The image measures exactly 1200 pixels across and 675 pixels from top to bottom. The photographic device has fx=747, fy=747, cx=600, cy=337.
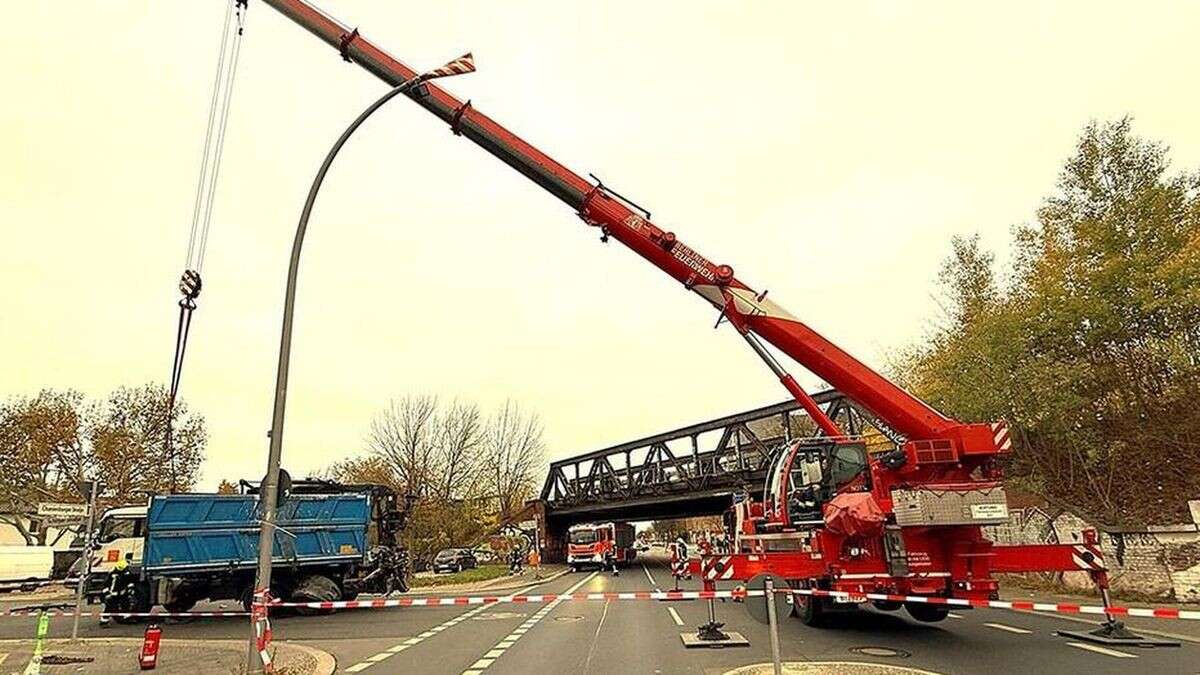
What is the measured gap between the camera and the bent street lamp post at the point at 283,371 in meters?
9.05

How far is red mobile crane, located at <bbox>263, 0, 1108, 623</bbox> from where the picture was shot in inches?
424

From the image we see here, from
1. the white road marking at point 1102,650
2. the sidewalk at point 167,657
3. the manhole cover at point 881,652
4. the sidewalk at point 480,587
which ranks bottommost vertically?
the sidewalk at point 480,587

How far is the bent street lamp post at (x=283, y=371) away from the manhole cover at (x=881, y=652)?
7829 mm

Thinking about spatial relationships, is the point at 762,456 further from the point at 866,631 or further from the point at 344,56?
the point at 344,56

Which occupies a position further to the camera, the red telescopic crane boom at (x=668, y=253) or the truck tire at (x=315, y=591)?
the truck tire at (x=315, y=591)

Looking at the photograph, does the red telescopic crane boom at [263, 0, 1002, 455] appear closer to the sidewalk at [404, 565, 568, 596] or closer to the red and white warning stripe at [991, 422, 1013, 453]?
the red and white warning stripe at [991, 422, 1013, 453]

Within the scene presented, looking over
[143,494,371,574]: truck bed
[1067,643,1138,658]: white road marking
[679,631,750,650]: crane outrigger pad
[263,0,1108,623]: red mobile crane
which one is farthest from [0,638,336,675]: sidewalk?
[1067,643,1138,658]: white road marking

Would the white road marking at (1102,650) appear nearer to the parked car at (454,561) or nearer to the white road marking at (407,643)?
the white road marking at (407,643)

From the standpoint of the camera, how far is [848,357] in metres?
12.8

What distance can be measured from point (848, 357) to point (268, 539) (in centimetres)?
930

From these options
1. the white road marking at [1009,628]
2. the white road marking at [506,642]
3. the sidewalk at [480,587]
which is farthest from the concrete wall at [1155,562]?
the sidewalk at [480,587]

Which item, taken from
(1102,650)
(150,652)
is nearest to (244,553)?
(150,652)

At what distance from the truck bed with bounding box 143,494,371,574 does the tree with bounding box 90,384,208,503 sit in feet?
70.1

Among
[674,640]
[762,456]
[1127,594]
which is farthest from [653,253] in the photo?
[762,456]
